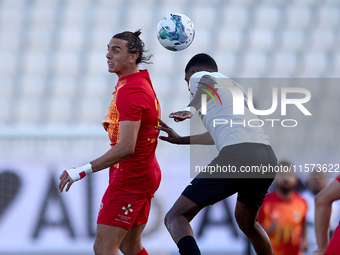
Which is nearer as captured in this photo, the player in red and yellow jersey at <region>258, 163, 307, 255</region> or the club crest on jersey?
the club crest on jersey

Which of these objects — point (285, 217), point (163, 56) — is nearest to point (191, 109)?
point (285, 217)

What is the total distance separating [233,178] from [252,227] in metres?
0.52

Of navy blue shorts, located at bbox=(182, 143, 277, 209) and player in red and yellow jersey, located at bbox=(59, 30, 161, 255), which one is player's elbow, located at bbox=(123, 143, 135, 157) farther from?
navy blue shorts, located at bbox=(182, 143, 277, 209)

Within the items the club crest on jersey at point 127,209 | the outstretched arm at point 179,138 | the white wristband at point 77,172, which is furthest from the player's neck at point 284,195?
the white wristband at point 77,172

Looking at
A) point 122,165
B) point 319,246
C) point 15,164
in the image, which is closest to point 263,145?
point 122,165

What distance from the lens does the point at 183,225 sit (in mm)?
3312

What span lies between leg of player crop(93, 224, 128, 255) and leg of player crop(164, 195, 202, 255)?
37cm

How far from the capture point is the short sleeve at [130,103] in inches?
133

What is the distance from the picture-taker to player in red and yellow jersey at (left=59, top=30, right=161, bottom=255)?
3330 millimetres

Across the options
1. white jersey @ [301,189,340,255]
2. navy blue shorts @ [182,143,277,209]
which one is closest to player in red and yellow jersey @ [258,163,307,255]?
white jersey @ [301,189,340,255]

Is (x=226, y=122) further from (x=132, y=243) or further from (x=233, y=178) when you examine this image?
(x=132, y=243)

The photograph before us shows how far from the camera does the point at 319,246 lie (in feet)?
6.50

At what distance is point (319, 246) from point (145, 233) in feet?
11.7

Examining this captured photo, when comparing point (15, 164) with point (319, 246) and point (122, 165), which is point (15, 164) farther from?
point (319, 246)
